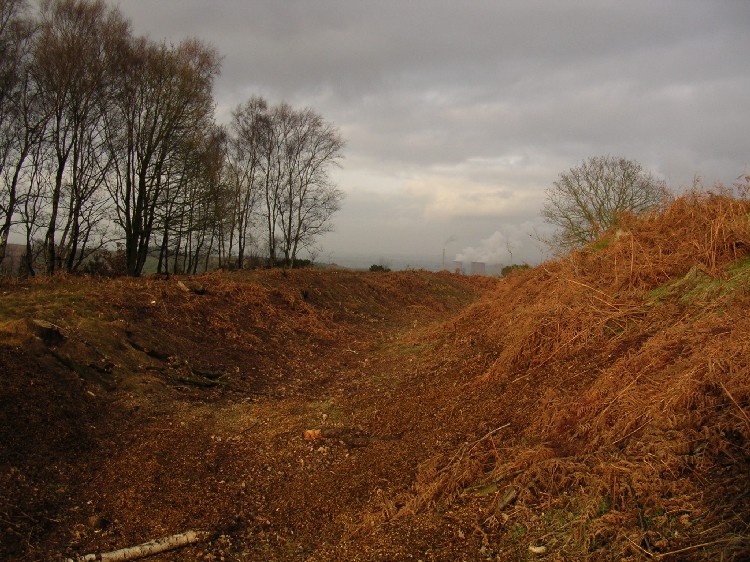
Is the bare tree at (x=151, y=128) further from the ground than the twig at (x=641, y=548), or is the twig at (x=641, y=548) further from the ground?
the bare tree at (x=151, y=128)

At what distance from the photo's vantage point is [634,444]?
11.7 ft

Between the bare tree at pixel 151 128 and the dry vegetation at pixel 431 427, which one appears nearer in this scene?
the dry vegetation at pixel 431 427

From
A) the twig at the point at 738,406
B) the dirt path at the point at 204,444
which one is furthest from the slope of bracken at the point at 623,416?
the dirt path at the point at 204,444

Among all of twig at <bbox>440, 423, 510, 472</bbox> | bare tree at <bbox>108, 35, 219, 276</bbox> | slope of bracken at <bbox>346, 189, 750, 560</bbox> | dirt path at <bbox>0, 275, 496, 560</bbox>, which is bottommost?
dirt path at <bbox>0, 275, 496, 560</bbox>

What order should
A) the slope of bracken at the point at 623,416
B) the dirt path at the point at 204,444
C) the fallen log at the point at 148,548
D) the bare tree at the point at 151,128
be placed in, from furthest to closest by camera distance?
the bare tree at the point at 151,128 → the dirt path at the point at 204,444 → the fallen log at the point at 148,548 → the slope of bracken at the point at 623,416

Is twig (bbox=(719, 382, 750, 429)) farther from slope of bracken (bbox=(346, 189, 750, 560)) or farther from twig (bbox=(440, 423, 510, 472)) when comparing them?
twig (bbox=(440, 423, 510, 472))

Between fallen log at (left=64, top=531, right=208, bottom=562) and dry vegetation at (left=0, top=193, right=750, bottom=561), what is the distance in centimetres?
9

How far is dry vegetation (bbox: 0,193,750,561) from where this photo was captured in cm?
328

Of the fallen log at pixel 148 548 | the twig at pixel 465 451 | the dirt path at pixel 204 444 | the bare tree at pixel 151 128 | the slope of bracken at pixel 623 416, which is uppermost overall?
the bare tree at pixel 151 128

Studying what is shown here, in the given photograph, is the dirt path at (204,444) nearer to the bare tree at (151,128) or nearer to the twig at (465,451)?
the twig at (465,451)

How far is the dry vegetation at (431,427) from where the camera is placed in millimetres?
3277

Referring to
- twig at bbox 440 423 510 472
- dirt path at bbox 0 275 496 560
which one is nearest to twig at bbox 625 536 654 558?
dirt path at bbox 0 275 496 560

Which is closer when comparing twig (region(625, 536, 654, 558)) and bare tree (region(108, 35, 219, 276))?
twig (region(625, 536, 654, 558))

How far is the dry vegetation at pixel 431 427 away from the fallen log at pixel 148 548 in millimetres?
86
